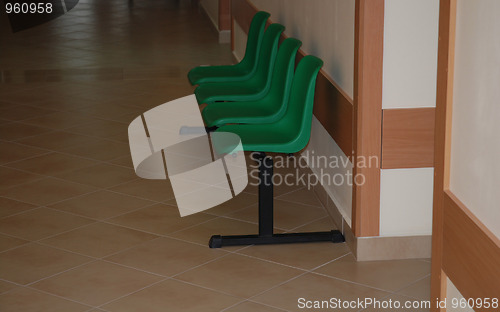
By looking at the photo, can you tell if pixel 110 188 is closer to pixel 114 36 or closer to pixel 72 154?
pixel 72 154

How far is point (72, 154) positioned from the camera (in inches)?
211

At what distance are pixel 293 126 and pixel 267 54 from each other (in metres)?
1.11

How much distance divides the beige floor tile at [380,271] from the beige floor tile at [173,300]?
0.55 meters

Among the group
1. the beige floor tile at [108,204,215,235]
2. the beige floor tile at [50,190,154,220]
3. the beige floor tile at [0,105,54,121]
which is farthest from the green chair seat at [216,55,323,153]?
the beige floor tile at [0,105,54,121]

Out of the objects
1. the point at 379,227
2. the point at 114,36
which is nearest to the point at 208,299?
the point at 379,227

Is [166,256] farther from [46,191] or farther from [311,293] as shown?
[46,191]

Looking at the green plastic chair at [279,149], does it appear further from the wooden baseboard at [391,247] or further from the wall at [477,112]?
the wall at [477,112]

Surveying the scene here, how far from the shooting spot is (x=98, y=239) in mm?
3924

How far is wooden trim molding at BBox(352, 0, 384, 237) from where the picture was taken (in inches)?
134

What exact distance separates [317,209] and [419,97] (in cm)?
110

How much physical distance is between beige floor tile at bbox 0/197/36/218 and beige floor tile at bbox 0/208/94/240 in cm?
6

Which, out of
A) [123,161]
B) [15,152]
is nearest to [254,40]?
[123,161]

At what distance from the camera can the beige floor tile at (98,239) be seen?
3.79 metres

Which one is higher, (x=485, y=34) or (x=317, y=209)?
(x=485, y=34)
